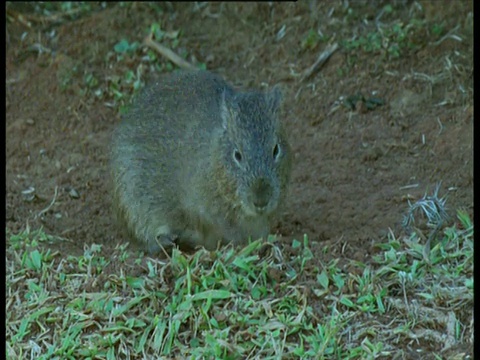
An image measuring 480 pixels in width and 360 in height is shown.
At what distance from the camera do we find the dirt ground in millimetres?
5887

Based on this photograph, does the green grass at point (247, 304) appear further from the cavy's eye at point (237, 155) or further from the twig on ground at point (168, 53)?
the twig on ground at point (168, 53)

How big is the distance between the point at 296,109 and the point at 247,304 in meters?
2.95

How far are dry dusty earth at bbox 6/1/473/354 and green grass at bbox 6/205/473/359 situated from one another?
0.34 m

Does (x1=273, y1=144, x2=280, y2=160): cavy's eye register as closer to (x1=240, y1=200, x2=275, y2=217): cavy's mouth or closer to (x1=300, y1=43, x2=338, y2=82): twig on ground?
(x1=240, y1=200, x2=275, y2=217): cavy's mouth

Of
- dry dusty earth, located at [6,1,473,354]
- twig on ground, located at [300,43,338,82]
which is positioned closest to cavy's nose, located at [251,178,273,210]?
dry dusty earth, located at [6,1,473,354]

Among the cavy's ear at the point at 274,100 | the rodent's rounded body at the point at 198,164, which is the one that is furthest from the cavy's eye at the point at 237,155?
the cavy's ear at the point at 274,100

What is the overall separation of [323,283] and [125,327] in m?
0.96

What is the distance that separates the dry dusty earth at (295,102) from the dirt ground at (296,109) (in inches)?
0.4

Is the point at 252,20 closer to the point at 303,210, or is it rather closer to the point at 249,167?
the point at 303,210

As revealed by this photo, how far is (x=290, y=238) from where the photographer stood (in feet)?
18.0

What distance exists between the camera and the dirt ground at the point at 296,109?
5.89 meters

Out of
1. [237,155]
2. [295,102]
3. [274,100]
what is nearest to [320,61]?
[295,102]

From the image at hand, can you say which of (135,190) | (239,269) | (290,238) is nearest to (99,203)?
(135,190)

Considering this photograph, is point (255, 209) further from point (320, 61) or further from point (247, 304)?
point (320, 61)
